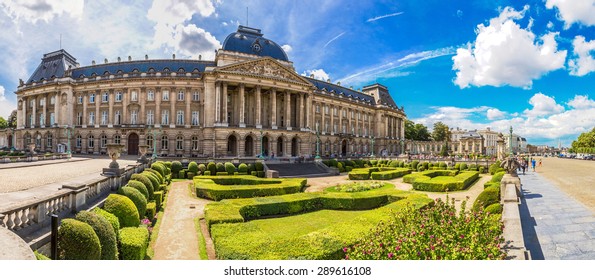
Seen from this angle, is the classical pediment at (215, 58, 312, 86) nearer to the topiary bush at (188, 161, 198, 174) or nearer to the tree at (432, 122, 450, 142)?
the topiary bush at (188, 161, 198, 174)

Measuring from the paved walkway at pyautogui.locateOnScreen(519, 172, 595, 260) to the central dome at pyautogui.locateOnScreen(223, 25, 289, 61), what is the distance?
49069 mm

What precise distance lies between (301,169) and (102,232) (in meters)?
35.4

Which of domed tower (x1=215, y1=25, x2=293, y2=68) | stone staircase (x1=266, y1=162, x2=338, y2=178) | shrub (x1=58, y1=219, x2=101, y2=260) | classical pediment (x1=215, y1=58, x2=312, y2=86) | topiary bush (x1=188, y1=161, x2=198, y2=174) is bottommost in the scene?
stone staircase (x1=266, y1=162, x2=338, y2=178)

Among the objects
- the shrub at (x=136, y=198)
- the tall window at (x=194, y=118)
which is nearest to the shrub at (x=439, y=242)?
the shrub at (x=136, y=198)

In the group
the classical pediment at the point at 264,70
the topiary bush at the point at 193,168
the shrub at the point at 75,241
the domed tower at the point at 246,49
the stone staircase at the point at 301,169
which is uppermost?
the domed tower at the point at 246,49

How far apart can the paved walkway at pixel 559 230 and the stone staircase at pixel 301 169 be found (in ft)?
91.8

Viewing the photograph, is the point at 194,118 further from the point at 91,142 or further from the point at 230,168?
the point at 230,168

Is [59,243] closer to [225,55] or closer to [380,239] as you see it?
[380,239]

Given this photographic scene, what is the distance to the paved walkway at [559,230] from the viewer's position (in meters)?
7.04

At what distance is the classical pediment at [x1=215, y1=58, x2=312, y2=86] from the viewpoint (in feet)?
162

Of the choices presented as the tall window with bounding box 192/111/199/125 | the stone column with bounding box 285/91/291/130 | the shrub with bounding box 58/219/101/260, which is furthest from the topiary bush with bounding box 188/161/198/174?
the shrub with bounding box 58/219/101/260

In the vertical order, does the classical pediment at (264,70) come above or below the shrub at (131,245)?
above

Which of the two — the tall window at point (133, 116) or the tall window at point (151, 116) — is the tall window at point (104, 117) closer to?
the tall window at point (133, 116)
